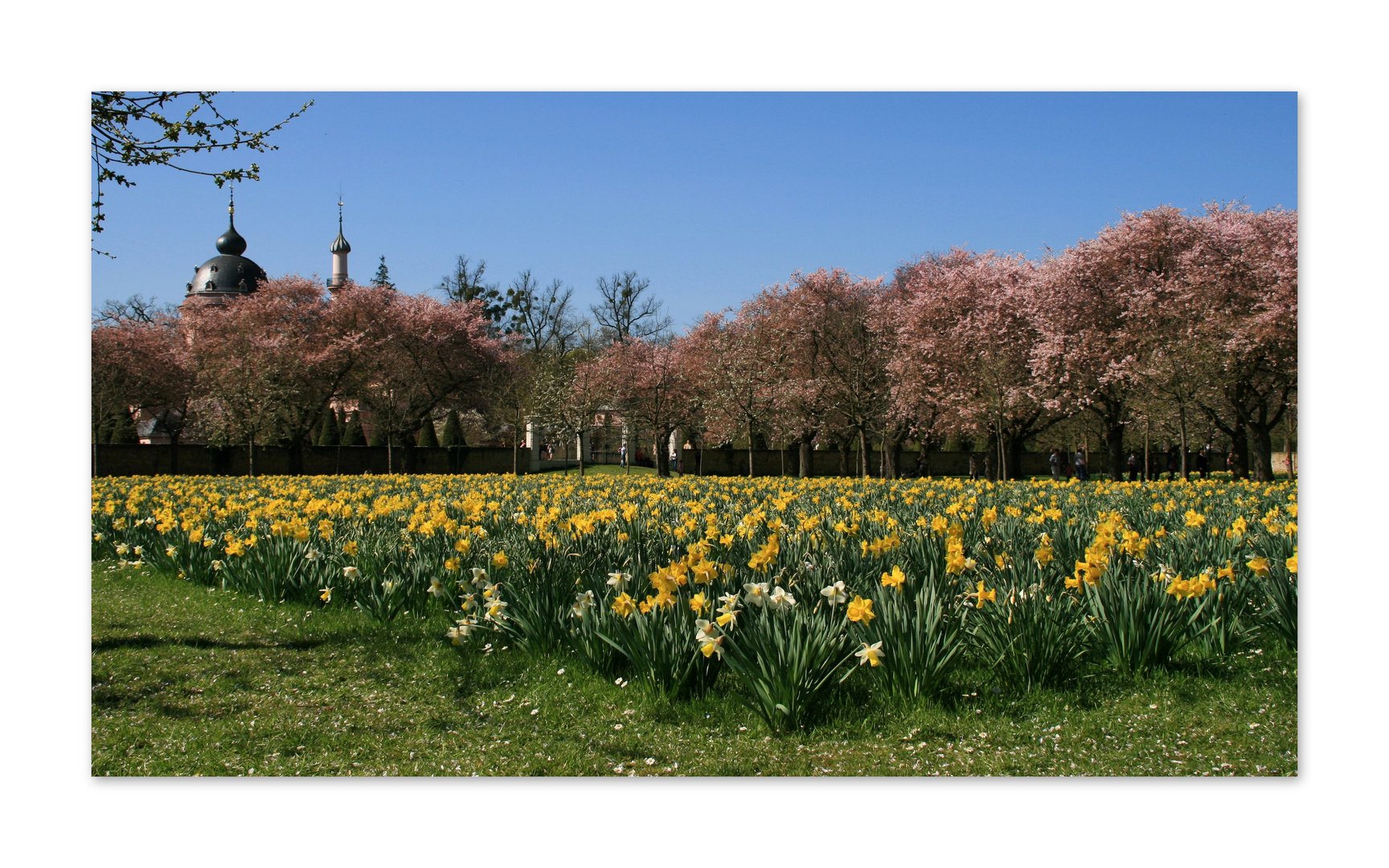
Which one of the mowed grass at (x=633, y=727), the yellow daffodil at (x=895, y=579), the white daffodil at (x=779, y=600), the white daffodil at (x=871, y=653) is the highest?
the yellow daffodil at (x=895, y=579)

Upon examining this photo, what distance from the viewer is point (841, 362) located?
27.3 meters

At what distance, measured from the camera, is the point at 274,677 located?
14.1 feet

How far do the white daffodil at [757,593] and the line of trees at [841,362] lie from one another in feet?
17.4

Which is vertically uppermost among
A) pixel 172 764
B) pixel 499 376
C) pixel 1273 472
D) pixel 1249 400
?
pixel 499 376

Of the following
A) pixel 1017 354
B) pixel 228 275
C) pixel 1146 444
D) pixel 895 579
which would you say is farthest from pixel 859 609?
pixel 1146 444

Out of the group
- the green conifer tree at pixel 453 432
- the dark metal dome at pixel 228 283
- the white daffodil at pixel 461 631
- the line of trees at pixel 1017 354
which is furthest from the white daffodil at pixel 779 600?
the green conifer tree at pixel 453 432

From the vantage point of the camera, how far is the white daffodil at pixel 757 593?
347 centimetres

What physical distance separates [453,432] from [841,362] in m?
20.6

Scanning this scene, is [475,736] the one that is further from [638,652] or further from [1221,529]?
[1221,529]

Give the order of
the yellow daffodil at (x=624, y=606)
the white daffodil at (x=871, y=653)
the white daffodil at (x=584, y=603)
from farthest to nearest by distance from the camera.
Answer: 1. the white daffodil at (x=584, y=603)
2. the yellow daffodil at (x=624, y=606)
3. the white daffodil at (x=871, y=653)

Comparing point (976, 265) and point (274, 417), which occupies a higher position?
point (976, 265)

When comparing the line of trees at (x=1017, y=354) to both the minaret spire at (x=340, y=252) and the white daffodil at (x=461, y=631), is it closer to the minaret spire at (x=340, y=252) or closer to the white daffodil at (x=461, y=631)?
the white daffodil at (x=461, y=631)

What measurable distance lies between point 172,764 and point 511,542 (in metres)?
2.19

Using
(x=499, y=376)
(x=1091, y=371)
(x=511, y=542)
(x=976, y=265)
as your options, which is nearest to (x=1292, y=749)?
(x=511, y=542)
